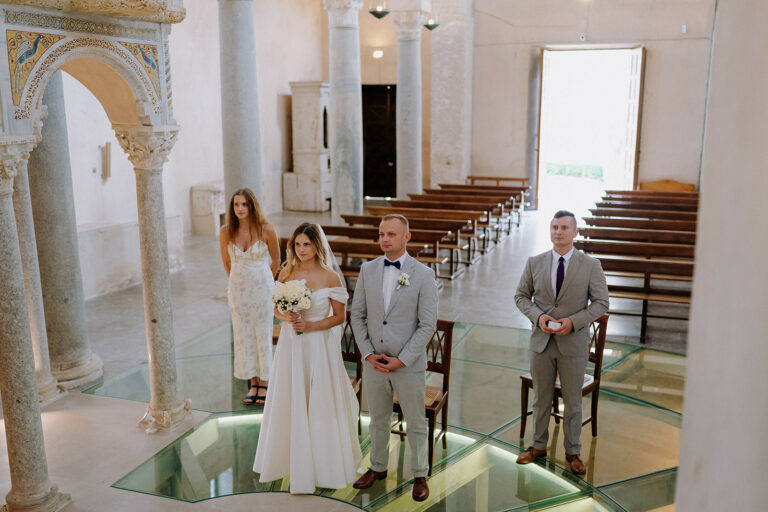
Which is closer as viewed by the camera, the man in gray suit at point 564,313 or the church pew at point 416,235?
the man in gray suit at point 564,313

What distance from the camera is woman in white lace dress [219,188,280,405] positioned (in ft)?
18.5

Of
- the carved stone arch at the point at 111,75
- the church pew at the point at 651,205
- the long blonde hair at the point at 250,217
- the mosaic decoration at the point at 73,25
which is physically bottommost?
the church pew at the point at 651,205

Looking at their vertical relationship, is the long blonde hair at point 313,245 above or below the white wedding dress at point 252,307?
above

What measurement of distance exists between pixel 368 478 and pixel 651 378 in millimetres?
3254

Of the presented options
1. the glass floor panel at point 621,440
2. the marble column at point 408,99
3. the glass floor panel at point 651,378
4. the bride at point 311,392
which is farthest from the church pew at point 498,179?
the bride at point 311,392

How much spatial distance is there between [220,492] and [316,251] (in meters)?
1.70

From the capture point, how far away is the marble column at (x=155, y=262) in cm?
512

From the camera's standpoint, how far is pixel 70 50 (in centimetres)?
439

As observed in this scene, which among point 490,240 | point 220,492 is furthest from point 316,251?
point 490,240

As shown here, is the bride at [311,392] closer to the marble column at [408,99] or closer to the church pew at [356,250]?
the church pew at [356,250]

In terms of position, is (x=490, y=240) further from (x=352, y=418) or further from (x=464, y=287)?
(x=352, y=418)

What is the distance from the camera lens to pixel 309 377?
173 inches

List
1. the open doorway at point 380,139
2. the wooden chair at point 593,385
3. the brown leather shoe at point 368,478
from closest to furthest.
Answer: the brown leather shoe at point 368,478 < the wooden chair at point 593,385 < the open doorway at point 380,139

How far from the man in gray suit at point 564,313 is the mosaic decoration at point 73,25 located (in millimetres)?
3110
